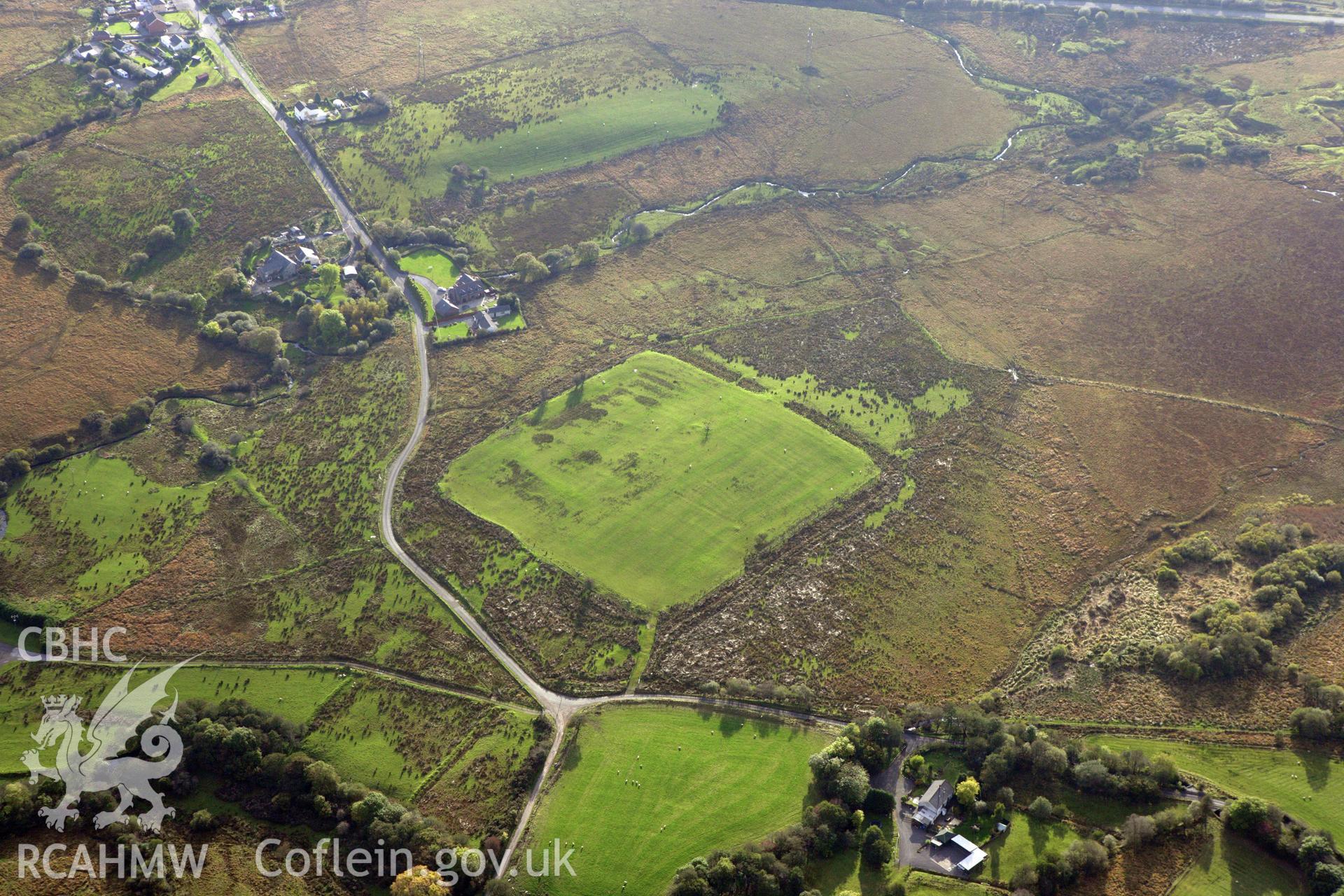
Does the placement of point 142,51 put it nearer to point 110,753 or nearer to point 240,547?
point 240,547

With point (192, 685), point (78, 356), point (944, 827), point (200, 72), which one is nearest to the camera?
point (944, 827)

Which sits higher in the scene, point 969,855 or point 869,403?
point 869,403

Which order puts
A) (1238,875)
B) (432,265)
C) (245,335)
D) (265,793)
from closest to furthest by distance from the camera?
(1238,875) < (265,793) < (245,335) < (432,265)

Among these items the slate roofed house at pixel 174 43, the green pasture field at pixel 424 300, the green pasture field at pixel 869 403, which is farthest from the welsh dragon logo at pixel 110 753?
the slate roofed house at pixel 174 43

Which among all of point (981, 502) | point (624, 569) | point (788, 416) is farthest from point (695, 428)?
point (981, 502)

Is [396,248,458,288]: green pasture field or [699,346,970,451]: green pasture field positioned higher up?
[396,248,458,288]: green pasture field

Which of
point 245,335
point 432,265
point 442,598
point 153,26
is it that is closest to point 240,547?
point 442,598

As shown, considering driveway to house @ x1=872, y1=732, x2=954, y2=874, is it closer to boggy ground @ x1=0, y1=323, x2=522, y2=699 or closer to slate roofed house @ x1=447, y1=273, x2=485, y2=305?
boggy ground @ x1=0, y1=323, x2=522, y2=699

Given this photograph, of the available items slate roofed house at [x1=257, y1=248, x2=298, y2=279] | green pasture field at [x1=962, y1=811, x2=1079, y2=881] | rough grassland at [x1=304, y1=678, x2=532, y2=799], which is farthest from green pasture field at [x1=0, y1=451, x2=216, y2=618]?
green pasture field at [x1=962, y1=811, x2=1079, y2=881]

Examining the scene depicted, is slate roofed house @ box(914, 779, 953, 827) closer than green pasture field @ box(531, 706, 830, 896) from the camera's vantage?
No
